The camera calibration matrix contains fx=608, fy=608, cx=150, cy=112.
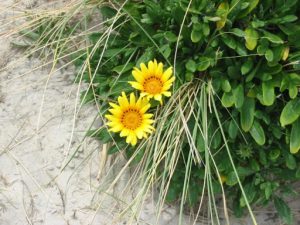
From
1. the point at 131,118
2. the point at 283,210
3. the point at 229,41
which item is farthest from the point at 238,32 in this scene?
the point at 283,210

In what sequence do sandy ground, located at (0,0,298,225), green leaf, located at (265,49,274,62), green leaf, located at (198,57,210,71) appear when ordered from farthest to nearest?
sandy ground, located at (0,0,298,225) < green leaf, located at (198,57,210,71) < green leaf, located at (265,49,274,62)

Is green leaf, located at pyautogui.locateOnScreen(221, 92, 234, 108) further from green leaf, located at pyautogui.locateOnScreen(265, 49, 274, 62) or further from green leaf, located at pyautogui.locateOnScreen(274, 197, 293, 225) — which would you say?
green leaf, located at pyautogui.locateOnScreen(274, 197, 293, 225)

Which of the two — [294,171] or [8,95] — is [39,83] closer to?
[8,95]

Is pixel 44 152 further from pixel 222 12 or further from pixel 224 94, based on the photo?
pixel 222 12

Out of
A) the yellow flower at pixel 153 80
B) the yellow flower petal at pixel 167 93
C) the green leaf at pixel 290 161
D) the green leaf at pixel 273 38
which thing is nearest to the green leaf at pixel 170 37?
the yellow flower at pixel 153 80

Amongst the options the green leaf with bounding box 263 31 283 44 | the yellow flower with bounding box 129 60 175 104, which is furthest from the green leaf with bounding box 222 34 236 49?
the yellow flower with bounding box 129 60 175 104

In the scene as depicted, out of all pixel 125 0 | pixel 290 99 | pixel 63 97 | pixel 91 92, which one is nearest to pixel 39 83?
pixel 63 97

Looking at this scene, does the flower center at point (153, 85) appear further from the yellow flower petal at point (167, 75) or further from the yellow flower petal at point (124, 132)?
the yellow flower petal at point (124, 132)
